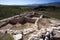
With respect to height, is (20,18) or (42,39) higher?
(42,39)

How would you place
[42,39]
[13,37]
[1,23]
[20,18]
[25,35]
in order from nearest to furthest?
[42,39] < [13,37] < [25,35] < [1,23] < [20,18]

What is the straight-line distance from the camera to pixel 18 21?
12.3 m

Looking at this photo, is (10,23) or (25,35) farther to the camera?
(10,23)

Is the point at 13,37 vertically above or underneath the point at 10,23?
above

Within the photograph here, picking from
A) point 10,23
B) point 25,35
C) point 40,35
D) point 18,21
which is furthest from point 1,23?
point 40,35

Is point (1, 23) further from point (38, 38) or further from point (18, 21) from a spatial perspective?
point (38, 38)

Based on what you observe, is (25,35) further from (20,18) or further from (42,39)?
(20,18)

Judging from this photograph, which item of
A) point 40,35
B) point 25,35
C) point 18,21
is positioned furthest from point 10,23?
point 40,35

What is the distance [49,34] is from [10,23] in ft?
18.5

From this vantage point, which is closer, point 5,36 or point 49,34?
point 49,34

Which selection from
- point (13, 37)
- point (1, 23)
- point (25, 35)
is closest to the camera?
point (13, 37)

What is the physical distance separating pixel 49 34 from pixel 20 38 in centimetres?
110

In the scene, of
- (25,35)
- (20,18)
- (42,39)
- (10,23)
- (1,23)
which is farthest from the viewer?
(20,18)

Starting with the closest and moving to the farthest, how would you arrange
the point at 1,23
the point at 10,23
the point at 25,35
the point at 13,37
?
1. the point at 13,37
2. the point at 25,35
3. the point at 1,23
4. the point at 10,23
